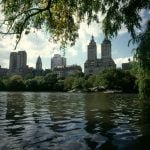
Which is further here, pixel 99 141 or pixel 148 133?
pixel 148 133

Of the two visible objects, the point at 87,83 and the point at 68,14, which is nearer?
the point at 68,14

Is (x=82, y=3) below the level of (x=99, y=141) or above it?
above

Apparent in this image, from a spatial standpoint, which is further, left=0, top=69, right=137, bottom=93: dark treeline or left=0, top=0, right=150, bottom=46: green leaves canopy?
left=0, top=69, right=137, bottom=93: dark treeline

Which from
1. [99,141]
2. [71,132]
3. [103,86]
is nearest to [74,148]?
[99,141]

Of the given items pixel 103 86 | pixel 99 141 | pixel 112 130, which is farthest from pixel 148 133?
pixel 103 86

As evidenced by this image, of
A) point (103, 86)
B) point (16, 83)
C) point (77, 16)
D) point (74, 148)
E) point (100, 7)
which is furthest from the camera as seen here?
point (16, 83)

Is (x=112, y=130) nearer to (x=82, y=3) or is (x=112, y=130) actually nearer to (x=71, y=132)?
(x=71, y=132)

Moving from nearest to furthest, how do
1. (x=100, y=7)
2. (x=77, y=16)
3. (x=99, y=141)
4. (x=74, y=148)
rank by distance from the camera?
(x=74, y=148), (x=99, y=141), (x=100, y=7), (x=77, y=16)

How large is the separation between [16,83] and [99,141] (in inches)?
6282

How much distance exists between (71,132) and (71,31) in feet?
19.5

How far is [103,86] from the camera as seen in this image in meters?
140

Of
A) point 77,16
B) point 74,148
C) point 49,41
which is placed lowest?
point 74,148

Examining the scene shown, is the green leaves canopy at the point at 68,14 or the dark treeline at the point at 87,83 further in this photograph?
the dark treeline at the point at 87,83

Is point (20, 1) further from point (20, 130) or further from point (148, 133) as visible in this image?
point (148, 133)
